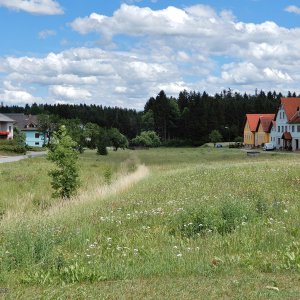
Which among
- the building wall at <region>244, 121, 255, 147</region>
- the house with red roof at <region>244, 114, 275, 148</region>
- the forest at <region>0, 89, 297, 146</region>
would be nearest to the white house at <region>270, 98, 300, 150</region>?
the house with red roof at <region>244, 114, 275, 148</region>

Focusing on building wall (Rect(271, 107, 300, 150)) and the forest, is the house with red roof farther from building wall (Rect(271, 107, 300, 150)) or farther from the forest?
the forest

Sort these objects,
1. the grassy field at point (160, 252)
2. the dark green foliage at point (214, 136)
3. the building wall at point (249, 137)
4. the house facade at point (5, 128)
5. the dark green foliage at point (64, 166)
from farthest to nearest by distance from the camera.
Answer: the dark green foliage at point (214, 136), the building wall at point (249, 137), the house facade at point (5, 128), the dark green foliage at point (64, 166), the grassy field at point (160, 252)

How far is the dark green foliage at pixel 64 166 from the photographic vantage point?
77.0 ft

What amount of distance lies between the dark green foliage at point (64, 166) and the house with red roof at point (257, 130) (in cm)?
7389

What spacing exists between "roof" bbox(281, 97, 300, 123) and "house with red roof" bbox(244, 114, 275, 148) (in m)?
10.8

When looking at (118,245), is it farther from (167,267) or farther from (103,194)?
(103,194)

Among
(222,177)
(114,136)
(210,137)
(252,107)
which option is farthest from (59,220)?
(252,107)

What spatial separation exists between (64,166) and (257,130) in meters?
78.4

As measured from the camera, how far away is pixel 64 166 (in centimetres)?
2381

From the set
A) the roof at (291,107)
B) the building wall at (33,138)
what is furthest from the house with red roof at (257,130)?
the building wall at (33,138)

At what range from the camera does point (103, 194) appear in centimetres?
1969

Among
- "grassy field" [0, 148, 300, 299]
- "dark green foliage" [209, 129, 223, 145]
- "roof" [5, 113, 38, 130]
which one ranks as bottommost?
"grassy field" [0, 148, 300, 299]

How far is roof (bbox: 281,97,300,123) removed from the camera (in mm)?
80250

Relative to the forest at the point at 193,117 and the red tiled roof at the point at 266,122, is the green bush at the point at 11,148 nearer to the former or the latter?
the forest at the point at 193,117
